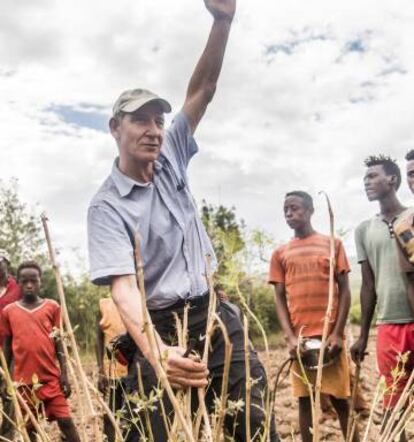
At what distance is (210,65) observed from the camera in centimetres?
243

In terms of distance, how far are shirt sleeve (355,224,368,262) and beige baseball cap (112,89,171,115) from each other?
81.2 inches

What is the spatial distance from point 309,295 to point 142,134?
8.33ft

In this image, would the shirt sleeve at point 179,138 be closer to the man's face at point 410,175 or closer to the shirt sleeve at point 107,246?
the shirt sleeve at point 107,246

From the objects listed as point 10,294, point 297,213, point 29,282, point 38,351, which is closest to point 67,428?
point 38,351

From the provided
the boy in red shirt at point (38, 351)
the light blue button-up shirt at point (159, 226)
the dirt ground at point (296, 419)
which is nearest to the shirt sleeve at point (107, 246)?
the light blue button-up shirt at point (159, 226)

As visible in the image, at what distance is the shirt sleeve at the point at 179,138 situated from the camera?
251 cm

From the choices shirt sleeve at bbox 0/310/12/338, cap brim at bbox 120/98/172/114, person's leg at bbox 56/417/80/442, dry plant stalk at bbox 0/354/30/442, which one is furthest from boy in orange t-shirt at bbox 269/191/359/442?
dry plant stalk at bbox 0/354/30/442

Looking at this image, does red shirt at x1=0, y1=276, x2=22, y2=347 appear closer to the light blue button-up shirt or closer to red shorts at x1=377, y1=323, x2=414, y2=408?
red shorts at x1=377, y1=323, x2=414, y2=408

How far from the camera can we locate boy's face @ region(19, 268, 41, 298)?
5.12 m

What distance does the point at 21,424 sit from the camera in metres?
1.10

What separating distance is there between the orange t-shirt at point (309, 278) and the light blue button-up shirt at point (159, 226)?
2.16 meters

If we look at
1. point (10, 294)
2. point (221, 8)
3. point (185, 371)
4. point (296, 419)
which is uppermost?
point (221, 8)

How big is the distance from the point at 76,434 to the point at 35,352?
625 mm

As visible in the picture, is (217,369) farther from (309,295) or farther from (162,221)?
(309,295)
